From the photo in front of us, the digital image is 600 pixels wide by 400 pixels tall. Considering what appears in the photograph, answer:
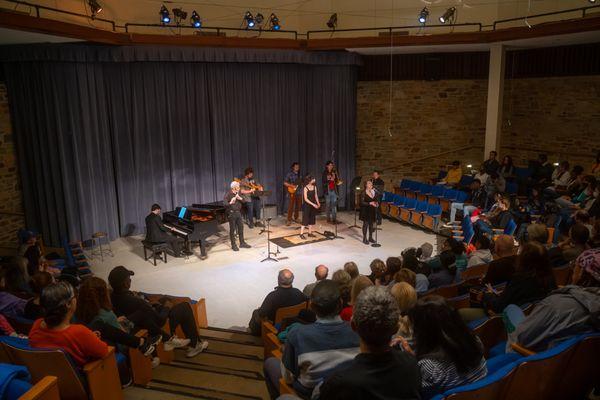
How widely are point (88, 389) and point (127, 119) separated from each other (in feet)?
A: 27.5

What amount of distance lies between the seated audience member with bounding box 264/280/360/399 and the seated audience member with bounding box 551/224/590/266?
3607 mm

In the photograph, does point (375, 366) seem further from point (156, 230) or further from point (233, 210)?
point (233, 210)

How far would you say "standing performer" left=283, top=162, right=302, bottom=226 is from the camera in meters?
12.2

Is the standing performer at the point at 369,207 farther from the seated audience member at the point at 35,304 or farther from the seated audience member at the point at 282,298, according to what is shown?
the seated audience member at the point at 35,304

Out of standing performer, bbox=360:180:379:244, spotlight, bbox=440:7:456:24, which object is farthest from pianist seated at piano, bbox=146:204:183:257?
spotlight, bbox=440:7:456:24

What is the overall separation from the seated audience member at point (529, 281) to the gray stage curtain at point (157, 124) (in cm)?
882

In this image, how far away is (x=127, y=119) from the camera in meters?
11.0

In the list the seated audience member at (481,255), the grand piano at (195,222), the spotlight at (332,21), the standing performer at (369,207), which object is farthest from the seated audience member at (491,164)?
the grand piano at (195,222)

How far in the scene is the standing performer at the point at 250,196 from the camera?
1131cm

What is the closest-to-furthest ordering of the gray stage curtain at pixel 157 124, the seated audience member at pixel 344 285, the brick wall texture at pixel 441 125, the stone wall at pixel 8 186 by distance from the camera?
the seated audience member at pixel 344 285
the stone wall at pixel 8 186
the gray stage curtain at pixel 157 124
the brick wall texture at pixel 441 125

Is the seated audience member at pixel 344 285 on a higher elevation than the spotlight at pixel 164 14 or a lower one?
lower

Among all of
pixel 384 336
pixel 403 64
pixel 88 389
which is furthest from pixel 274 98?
pixel 384 336

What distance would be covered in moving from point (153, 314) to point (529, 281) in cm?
340

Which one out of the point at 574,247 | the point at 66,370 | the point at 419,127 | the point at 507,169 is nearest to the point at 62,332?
the point at 66,370
